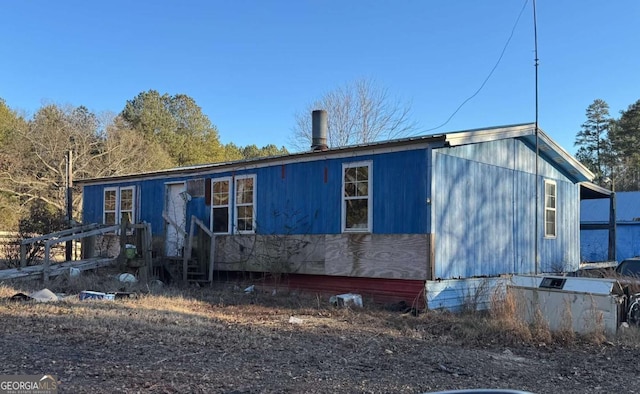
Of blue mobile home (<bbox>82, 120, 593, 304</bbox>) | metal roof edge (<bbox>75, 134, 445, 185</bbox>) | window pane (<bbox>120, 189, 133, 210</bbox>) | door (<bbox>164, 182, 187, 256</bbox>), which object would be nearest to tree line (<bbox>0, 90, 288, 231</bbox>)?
window pane (<bbox>120, 189, 133, 210</bbox>)

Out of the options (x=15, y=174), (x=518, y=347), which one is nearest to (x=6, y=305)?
(x=518, y=347)

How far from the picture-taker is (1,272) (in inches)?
479

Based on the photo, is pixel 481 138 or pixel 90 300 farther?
pixel 481 138

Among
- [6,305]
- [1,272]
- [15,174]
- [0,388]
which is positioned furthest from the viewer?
[15,174]

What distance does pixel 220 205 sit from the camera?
14.3 metres

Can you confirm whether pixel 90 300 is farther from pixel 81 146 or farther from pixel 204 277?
pixel 81 146

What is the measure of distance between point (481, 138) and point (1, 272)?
11014 millimetres

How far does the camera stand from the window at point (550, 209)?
14.0 meters

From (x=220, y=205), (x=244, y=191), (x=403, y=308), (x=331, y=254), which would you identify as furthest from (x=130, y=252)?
(x=403, y=308)

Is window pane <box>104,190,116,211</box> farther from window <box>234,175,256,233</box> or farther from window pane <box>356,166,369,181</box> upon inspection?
window pane <box>356,166,369,181</box>

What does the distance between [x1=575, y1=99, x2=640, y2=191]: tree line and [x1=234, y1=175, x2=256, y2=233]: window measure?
35899 mm

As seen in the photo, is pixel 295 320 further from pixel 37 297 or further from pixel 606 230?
pixel 606 230

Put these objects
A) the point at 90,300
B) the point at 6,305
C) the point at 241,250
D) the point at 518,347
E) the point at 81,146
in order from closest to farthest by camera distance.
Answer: the point at 518,347
the point at 6,305
the point at 90,300
the point at 241,250
the point at 81,146

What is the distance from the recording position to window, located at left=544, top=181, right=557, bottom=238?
13992 millimetres
